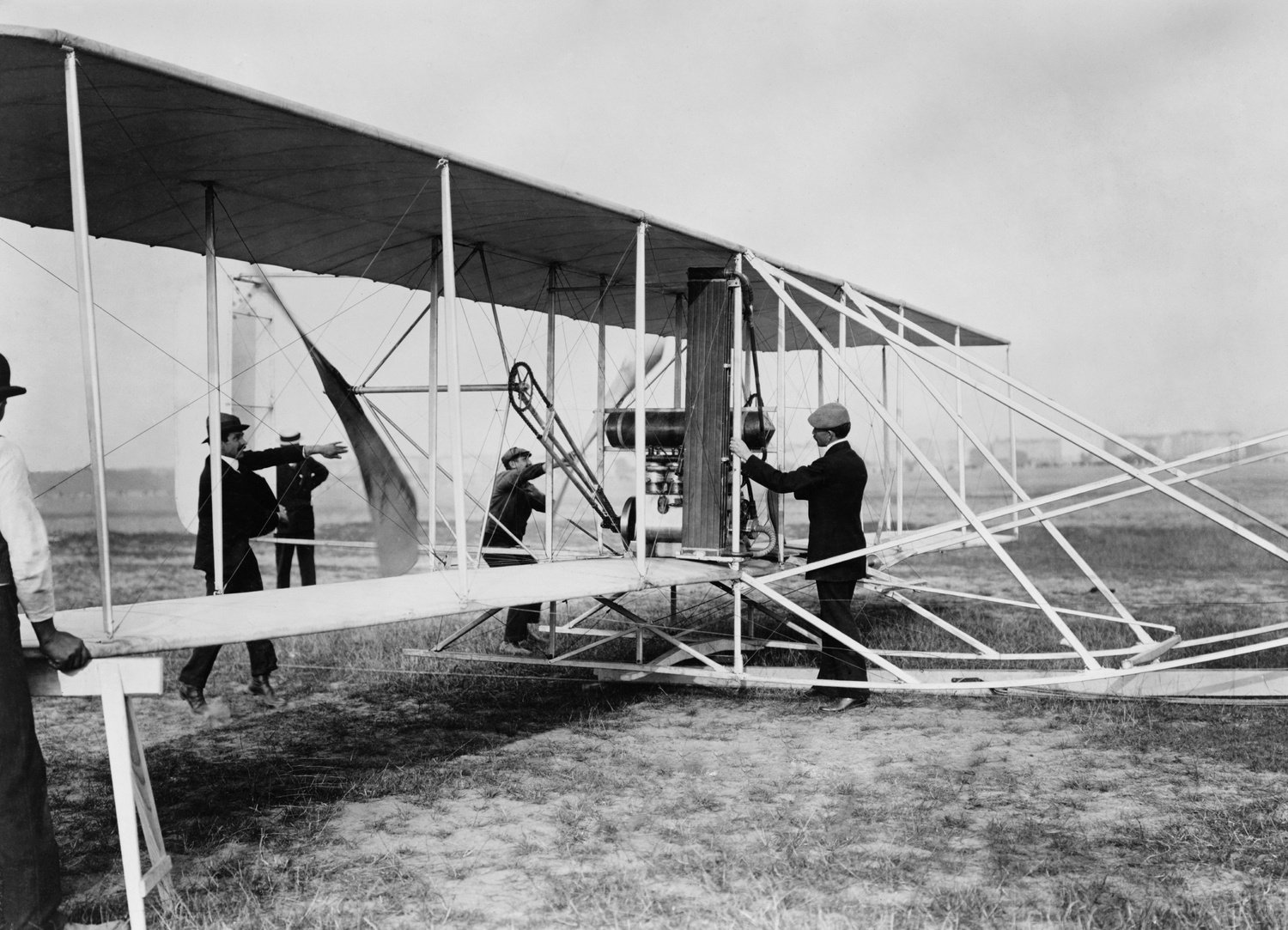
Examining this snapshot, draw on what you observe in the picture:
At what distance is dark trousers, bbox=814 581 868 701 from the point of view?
7.68 m

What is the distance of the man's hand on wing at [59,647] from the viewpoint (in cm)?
357

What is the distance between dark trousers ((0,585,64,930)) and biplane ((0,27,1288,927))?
280 mm

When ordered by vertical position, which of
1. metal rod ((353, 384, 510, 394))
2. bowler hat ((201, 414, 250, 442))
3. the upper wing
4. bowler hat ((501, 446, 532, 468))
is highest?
metal rod ((353, 384, 510, 394))

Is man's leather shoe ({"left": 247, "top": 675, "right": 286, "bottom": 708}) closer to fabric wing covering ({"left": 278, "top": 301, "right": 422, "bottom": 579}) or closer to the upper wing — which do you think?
fabric wing covering ({"left": 278, "top": 301, "right": 422, "bottom": 579})

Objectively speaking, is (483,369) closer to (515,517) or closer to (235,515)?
(515,517)

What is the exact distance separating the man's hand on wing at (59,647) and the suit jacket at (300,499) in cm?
575

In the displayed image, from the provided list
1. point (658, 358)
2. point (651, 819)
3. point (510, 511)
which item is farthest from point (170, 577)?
point (651, 819)

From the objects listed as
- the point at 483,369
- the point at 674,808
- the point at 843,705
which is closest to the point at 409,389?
the point at 483,369

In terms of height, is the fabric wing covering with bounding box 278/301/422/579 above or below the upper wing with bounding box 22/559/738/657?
above

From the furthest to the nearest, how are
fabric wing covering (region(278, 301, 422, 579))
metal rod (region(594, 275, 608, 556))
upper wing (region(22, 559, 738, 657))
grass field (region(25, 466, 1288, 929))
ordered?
1. metal rod (region(594, 275, 608, 556))
2. fabric wing covering (region(278, 301, 422, 579))
3. upper wing (region(22, 559, 738, 657))
4. grass field (region(25, 466, 1288, 929))

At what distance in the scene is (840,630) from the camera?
303 inches

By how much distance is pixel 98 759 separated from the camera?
21.3 feet

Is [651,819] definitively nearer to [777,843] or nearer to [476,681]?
[777,843]

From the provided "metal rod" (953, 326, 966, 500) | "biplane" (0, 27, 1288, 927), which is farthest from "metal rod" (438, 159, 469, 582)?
"metal rod" (953, 326, 966, 500)
